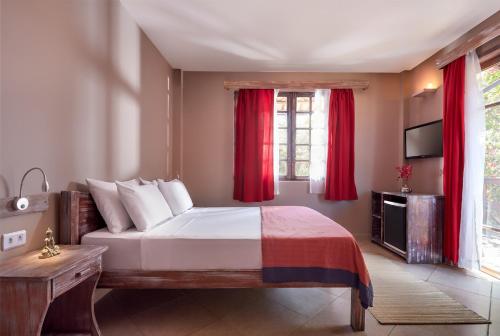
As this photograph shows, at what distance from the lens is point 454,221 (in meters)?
2.94

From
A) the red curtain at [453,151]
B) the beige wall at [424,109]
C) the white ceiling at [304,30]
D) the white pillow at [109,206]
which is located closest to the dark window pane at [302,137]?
the white ceiling at [304,30]

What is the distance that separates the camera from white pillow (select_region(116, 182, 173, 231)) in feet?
6.39

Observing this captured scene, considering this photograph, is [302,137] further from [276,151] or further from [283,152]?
[276,151]

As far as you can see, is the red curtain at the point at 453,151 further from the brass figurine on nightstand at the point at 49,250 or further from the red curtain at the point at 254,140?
the brass figurine on nightstand at the point at 49,250

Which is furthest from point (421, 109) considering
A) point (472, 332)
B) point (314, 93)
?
point (472, 332)

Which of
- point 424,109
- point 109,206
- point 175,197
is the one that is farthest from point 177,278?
point 424,109

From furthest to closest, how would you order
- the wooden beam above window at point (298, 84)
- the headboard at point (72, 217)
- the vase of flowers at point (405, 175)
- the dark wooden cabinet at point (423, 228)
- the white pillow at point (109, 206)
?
1. the wooden beam above window at point (298, 84)
2. the vase of flowers at point (405, 175)
3. the dark wooden cabinet at point (423, 228)
4. the white pillow at point (109, 206)
5. the headboard at point (72, 217)

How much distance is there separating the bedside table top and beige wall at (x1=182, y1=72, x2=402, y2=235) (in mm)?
2671

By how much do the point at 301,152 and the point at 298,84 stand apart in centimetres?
108

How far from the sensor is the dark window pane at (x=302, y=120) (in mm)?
4238

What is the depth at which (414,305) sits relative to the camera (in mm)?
2129

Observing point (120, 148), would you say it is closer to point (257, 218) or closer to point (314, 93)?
point (257, 218)

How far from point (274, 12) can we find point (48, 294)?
111 inches

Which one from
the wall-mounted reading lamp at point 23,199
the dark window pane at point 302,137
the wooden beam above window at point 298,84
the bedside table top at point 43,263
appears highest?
the wooden beam above window at point 298,84
